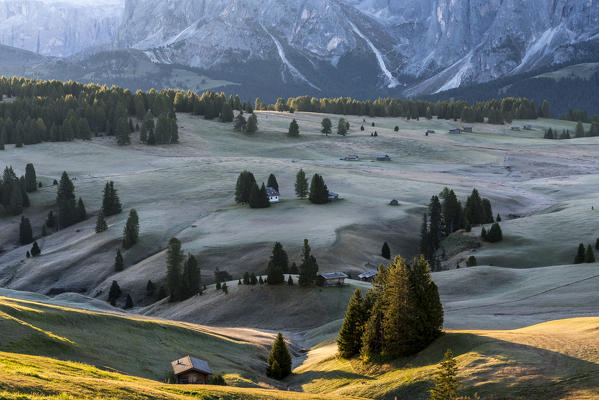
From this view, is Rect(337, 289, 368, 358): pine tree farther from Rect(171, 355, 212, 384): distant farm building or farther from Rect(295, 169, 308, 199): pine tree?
Rect(295, 169, 308, 199): pine tree

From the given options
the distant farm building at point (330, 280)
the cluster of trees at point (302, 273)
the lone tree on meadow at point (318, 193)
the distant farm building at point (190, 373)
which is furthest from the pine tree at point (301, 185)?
the distant farm building at point (190, 373)

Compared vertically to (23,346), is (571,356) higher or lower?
higher

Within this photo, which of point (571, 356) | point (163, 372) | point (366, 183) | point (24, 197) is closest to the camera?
point (571, 356)

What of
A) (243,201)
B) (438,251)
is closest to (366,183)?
(243,201)

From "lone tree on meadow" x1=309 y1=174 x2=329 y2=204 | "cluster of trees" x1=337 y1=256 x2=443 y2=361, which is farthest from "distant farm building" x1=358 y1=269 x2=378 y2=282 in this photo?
"lone tree on meadow" x1=309 y1=174 x2=329 y2=204

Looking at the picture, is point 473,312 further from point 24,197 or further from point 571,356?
point 24,197

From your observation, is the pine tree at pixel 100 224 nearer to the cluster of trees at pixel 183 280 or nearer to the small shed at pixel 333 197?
the cluster of trees at pixel 183 280
